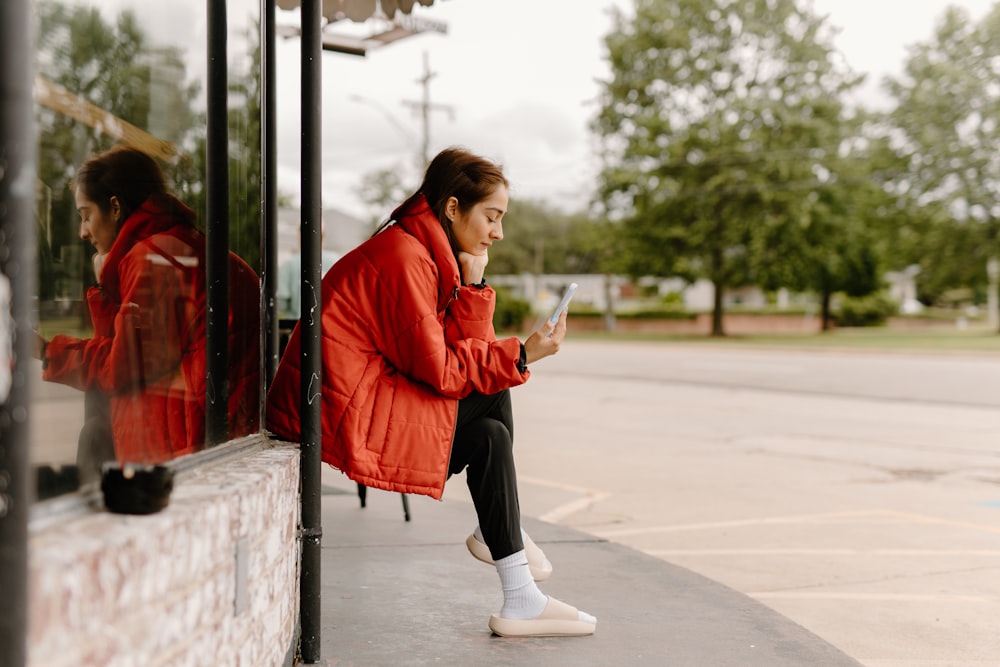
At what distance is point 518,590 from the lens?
3.52 metres

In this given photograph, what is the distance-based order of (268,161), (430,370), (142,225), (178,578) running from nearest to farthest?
(178,578) → (142,225) → (430,370) → (268,161)

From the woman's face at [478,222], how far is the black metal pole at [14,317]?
2.22 m

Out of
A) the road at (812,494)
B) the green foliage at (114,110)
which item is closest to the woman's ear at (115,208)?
the green foliage at (114,110)

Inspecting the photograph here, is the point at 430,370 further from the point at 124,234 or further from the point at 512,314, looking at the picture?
the point at 512,314

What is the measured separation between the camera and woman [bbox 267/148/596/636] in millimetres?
3205

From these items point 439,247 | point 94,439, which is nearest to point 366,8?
point 439,247

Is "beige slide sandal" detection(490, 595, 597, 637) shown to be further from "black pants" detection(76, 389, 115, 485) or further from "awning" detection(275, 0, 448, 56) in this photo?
Answer: "awning" detection(275, 0, 448, 56)

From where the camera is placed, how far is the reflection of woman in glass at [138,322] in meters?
2.05

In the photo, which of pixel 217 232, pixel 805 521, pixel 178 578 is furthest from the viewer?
pixel 805 521

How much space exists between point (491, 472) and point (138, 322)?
1.45 m

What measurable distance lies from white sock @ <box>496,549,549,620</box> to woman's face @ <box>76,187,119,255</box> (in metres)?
1.82

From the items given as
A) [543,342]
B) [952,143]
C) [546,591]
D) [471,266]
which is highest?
[952,143]

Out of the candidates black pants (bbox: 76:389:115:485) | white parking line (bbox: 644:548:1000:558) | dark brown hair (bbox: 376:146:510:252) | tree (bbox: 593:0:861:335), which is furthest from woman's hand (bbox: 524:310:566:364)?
tree (bbox: 593:0:861:335)

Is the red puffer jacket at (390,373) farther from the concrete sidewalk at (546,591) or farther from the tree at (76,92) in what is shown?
the tree at (76,92)
